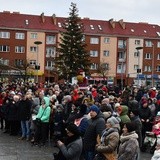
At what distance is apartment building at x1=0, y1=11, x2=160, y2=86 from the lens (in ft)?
257

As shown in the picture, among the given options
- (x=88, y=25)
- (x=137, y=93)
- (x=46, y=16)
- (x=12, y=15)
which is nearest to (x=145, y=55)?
(x=88, y=25)

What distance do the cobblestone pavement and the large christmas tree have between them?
40.5 meters

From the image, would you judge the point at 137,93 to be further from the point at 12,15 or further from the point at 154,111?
the point at 12,15

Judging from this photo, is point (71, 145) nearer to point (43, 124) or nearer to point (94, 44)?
point (43, 124)

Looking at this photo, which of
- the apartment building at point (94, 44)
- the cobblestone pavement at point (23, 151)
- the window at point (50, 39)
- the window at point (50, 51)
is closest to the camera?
the cobblestone pavement at point (23, 151)

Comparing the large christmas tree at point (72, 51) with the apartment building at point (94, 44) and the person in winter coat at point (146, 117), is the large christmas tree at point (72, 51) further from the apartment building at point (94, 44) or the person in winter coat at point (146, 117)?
the person in winter coat at point (146, 117)

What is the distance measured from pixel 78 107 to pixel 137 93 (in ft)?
38.2

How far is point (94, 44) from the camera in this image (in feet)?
276

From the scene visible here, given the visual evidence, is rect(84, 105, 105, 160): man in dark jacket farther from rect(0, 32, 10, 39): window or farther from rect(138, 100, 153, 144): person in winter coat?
rect(0, 32, 10, 39): window

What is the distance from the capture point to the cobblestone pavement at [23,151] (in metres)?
12.8

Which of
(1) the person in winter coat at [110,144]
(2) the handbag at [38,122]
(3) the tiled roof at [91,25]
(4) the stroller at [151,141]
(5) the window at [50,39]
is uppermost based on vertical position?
(3) the tiled roof at [91,25]

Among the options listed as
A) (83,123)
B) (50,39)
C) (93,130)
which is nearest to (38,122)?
(83,123)

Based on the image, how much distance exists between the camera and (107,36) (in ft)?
279

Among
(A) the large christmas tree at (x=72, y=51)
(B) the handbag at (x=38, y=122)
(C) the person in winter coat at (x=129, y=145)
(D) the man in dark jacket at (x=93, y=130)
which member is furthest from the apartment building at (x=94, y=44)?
(C) the person in winter coat at (x=129, y=145)
